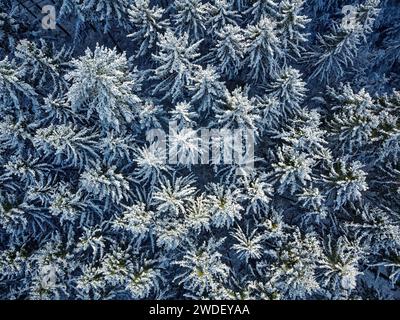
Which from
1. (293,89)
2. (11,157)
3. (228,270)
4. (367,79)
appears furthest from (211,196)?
(367,79)

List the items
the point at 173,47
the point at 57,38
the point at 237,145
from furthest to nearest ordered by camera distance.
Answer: the point at 57,38 → the point at 237,145 → the point at 173,47

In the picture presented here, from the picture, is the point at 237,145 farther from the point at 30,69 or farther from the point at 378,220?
the point at 30,69

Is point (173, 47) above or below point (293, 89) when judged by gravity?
above

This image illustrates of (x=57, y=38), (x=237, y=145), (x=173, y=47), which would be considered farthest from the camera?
(x=57, y=38)
